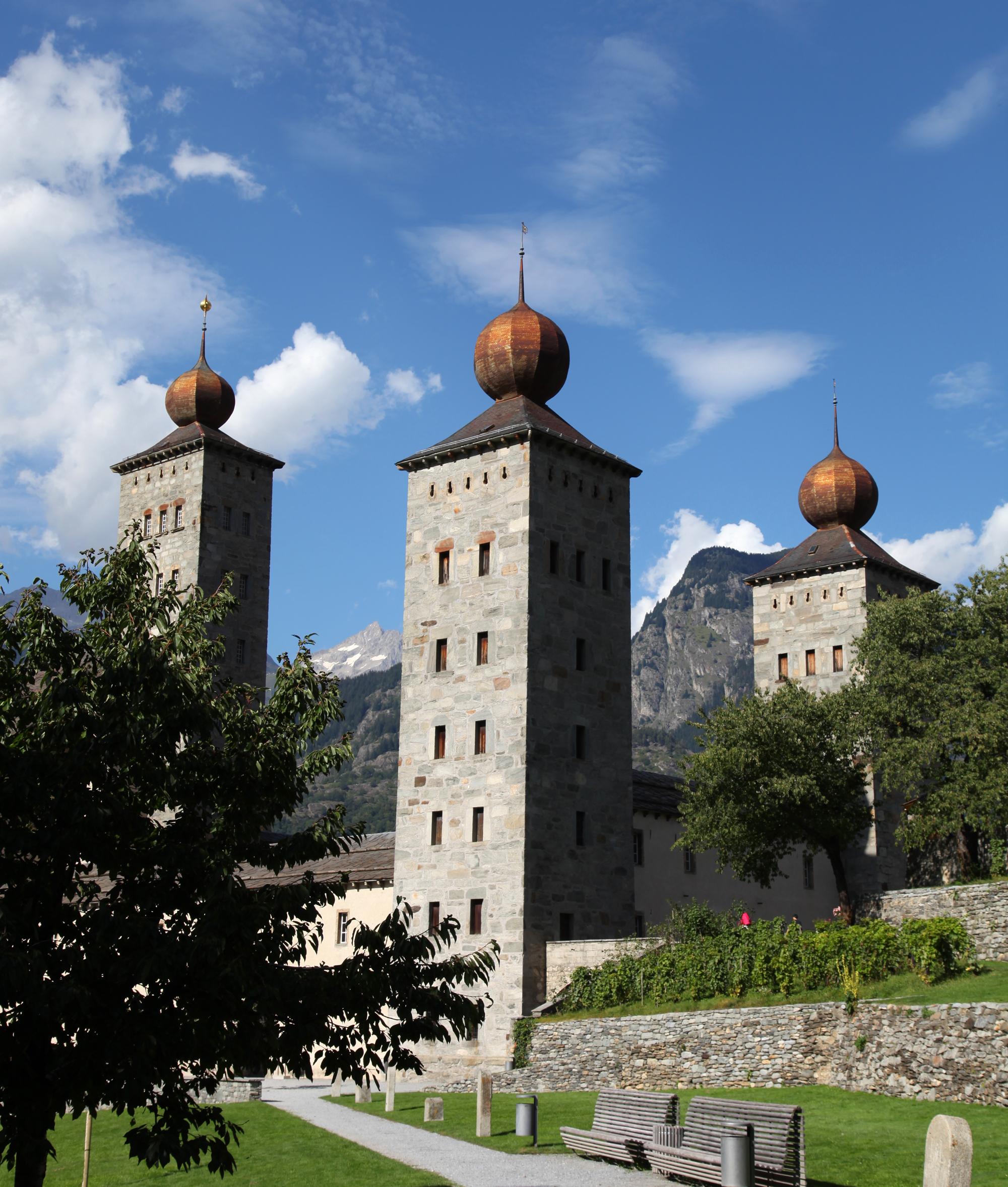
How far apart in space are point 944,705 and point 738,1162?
29271mm

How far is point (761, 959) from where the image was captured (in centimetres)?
3338

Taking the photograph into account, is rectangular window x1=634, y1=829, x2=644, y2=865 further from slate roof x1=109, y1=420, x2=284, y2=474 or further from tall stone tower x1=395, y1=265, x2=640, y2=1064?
slate roof x1=109, y1=420, x2=284, y2=474

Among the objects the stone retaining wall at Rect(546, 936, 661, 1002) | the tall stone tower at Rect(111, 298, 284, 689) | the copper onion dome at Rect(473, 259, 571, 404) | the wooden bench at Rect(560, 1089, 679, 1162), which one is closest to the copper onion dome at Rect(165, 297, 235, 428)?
the tall stone tower at Rect(111, 298, 284, 689)

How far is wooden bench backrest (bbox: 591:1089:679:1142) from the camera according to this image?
21.0 meters

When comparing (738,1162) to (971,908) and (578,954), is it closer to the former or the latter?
(971,908)

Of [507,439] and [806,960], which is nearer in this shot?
[806,960]

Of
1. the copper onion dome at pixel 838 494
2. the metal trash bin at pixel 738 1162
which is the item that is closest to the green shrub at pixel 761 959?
the metal trash bin at pixel 738 1162

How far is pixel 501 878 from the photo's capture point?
1654 inches

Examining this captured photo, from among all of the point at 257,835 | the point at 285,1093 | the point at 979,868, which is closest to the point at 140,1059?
the point at 257,835

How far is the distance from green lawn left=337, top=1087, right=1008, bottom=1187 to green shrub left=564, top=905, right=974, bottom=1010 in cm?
465

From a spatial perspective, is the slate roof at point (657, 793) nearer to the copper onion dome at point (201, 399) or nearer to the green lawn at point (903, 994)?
the green lawn at point (903, 994)

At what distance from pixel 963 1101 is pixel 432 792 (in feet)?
76.4

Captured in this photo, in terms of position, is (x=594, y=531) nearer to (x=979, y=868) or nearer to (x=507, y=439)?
(x=507, y=439)

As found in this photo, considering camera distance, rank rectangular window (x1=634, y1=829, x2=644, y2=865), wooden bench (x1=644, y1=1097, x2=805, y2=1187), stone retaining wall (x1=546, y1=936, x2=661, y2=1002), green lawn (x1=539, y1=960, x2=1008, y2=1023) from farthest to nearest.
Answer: rectangular window (x1=634, y1=829, x2=644, y2=865) < stone retaining wall (x1=546, y1=936, x2=661, y2=1002) < green lawn (x1=539, y1=960, x2=1008, y2=1023) < wooden bench (x1=644, y1=1097, x2=805, y2=1187)
